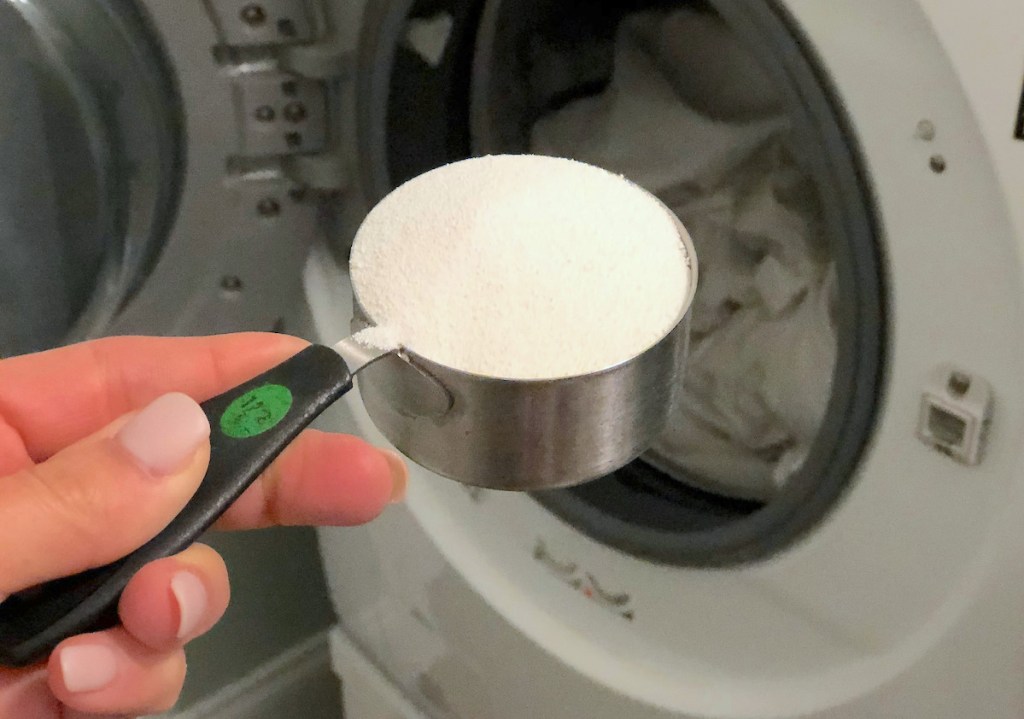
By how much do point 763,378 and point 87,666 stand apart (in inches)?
15.7

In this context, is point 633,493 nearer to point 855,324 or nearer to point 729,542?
point 729,542

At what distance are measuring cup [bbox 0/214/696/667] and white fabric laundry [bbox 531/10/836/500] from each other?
0.19 m

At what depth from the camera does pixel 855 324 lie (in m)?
0.39

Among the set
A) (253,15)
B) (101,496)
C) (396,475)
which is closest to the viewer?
(101,496)

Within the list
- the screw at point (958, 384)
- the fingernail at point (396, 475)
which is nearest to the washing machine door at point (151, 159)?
the fingernail at point (396, 475)

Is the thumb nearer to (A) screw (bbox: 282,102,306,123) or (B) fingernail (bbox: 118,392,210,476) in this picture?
(B) fingernail (bbox: 118,392,210,476)

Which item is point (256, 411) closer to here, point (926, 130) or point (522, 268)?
point (522, 268)

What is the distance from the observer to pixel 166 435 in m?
0.25

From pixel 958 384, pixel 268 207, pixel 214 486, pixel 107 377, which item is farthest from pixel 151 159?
pixel 958 384

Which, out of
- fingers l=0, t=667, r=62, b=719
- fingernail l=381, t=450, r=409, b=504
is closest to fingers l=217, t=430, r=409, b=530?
fingernail l=381, t=450, r=409, b=504

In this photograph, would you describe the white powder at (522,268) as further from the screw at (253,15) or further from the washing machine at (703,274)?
the screw at (253,15)

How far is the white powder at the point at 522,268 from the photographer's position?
0.30 meters

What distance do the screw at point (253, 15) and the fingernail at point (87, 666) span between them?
36 centimetres

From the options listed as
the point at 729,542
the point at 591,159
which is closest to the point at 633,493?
the point at 729,542
